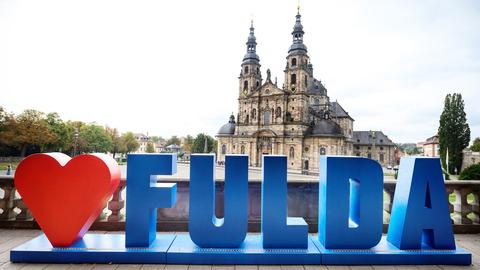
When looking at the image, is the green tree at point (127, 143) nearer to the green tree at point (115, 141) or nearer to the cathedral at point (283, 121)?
the green tree at point (115, 141)

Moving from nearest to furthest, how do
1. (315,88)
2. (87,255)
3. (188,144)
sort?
(87,255) → (315,88) → (188,144)

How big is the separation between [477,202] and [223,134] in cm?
5297

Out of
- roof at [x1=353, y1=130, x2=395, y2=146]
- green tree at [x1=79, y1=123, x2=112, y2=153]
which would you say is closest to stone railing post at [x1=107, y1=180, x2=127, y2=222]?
green tree at [x1=79, y1=123, x2=112, y2=153]

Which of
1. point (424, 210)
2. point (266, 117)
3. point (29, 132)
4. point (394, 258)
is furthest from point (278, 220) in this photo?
point (266, 117)

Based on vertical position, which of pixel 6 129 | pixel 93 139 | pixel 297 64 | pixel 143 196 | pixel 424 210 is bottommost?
pixel 424 210

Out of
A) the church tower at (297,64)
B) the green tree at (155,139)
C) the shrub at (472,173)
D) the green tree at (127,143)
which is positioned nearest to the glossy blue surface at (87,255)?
the shrub at (472,173)

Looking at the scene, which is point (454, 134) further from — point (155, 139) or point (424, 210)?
point (155, 139)

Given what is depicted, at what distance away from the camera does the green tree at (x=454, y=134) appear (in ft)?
136

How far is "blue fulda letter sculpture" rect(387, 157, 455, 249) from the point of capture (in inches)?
168

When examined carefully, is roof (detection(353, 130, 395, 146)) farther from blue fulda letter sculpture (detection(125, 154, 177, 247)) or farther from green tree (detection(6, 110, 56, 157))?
blue fulda letter sculpture (detection(125, 154, 177, 247))

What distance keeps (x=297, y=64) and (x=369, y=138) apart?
34872 mm

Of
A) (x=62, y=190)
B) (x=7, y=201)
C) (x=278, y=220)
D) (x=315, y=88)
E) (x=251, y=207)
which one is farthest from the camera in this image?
(x=315, y=88)

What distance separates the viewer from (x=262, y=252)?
13.6 feet

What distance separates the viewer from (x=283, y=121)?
51.2 m
